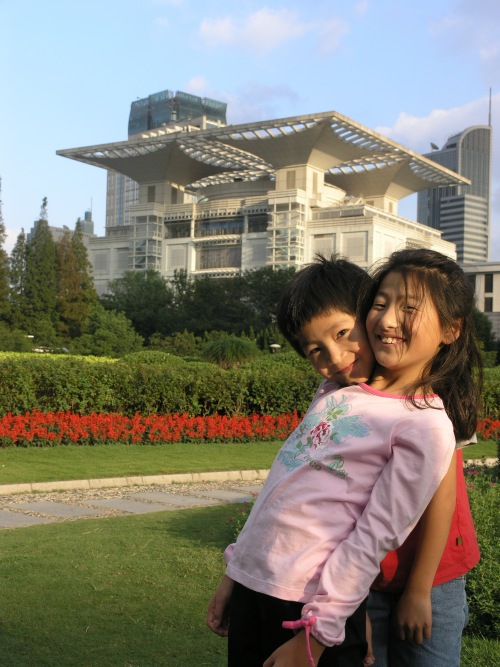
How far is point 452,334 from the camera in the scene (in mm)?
1947

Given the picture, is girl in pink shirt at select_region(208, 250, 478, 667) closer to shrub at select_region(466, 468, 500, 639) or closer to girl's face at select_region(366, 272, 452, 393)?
girl's face at select_region(366, 272, 452, 393)

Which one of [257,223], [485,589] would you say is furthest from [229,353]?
[257,223]

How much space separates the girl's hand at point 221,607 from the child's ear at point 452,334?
30.6 inches

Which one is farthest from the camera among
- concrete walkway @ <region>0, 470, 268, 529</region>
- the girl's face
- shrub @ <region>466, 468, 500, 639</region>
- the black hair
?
concrete walkway @ <region>0, 470, 268, 529</region>

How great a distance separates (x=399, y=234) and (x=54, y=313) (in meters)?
33.8

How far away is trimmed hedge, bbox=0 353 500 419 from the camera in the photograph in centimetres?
1222

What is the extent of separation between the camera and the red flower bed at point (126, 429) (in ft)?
35.2

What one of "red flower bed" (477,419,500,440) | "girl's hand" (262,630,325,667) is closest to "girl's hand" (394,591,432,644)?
"girl's hand" (262,630,325,667)

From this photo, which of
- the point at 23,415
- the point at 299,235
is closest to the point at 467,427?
the point at 23,415

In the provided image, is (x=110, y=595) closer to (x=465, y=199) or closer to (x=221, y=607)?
(x=221, y=607)

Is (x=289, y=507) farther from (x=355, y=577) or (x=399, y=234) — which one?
(x=399, y=234)

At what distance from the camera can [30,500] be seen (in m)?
7.63

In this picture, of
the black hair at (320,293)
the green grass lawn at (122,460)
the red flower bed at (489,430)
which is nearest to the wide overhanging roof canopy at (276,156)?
the red flower bed at (489,430)

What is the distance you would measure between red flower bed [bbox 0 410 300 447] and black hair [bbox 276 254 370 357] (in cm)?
904
